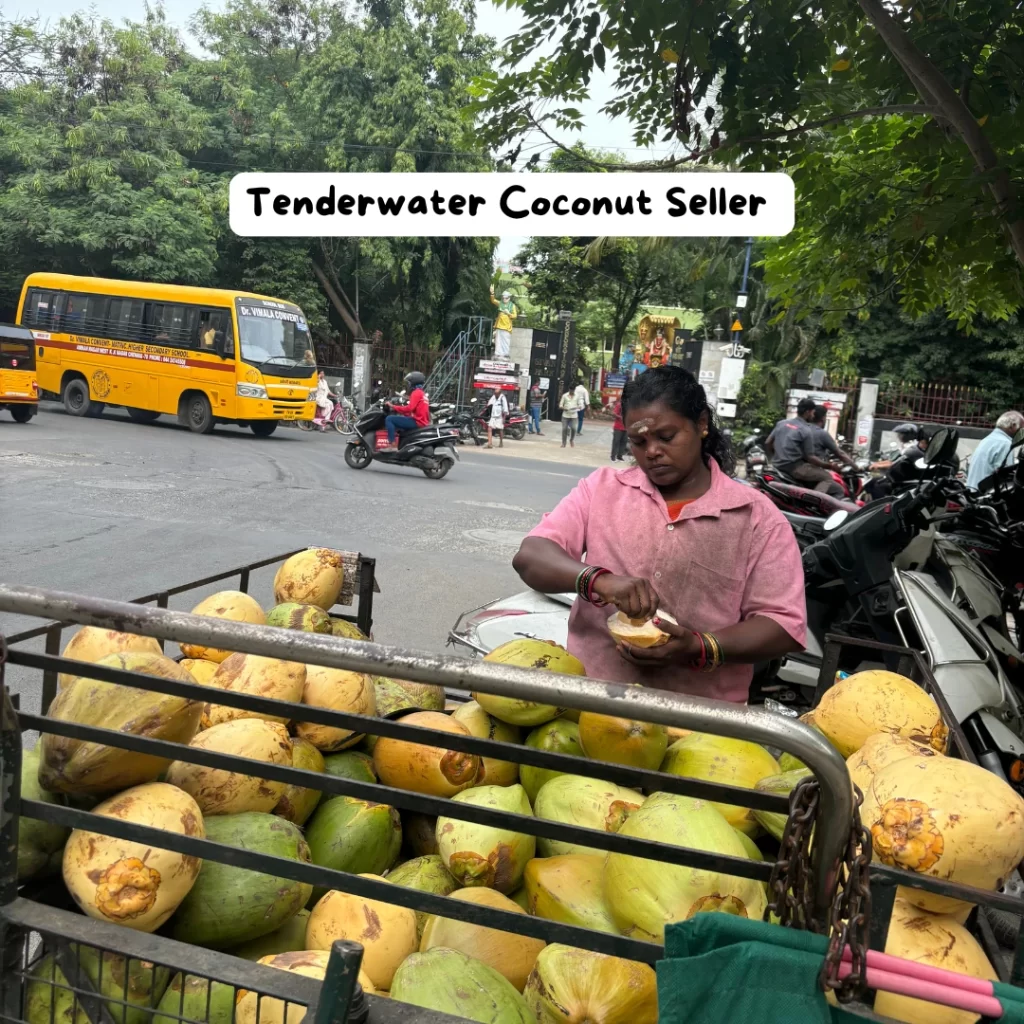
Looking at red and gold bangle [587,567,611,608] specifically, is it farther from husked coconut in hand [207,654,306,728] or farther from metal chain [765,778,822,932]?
metal chain [765,778,822,932]

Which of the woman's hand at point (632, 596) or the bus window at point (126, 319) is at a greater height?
the bus window at point (126, 319)

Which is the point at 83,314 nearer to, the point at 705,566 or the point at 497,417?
the point at 497,417

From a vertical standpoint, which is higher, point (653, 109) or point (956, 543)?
point (653, 109)

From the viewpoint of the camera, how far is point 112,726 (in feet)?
4.89

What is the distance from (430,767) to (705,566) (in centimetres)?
90

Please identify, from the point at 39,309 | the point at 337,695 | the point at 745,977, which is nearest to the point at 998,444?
the point at 337,695

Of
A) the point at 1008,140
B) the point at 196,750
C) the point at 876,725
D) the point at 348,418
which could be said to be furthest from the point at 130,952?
the point at 348,418

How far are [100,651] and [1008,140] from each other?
10.8 feet

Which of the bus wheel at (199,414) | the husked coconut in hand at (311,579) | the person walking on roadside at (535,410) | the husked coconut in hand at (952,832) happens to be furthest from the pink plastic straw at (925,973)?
the person walking on roadside at (535,410)

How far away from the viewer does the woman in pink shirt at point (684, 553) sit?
2371 millimetres

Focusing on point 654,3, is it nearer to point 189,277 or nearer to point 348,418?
point 348,418

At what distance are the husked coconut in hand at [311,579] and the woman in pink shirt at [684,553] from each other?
0.72 metres

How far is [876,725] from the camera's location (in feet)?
6.19

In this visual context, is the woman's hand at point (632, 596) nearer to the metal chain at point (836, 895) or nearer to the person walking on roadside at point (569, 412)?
the metal chain at point (836, 895)
